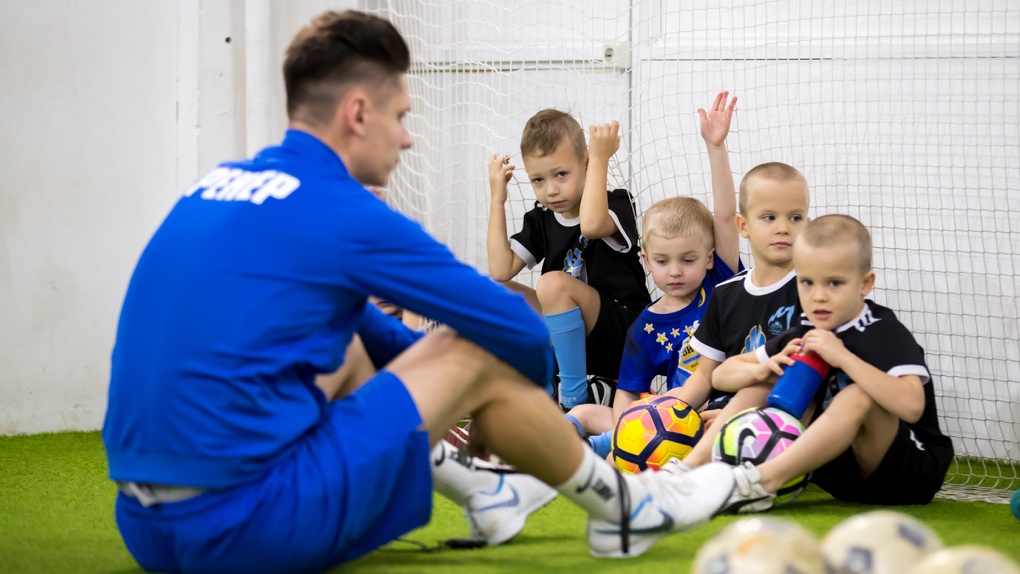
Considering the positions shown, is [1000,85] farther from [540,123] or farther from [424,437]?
[424,437]

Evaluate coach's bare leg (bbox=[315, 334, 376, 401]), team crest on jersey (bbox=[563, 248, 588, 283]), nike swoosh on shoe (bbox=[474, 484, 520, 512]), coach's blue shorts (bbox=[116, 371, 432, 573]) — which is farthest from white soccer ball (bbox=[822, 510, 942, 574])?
team crest on jersey (bbox=[563, 248, 588, 283])

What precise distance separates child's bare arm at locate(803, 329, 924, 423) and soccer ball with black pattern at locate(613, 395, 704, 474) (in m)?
0.44

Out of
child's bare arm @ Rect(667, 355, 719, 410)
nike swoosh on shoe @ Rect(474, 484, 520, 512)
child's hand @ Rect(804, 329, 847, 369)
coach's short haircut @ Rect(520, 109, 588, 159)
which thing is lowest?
nike swoosh on shoe @ Rect(474, 484, 520, 512)

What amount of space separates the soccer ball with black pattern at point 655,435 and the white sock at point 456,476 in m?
0.68

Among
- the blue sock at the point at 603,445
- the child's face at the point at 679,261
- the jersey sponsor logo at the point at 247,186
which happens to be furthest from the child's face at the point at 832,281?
the jersey sponsor logo at the point at 247,186

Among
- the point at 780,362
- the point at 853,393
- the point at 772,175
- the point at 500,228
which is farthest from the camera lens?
the point at 500,228

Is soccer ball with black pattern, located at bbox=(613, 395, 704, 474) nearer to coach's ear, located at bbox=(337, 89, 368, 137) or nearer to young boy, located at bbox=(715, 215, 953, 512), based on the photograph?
young boy, located at bbox=(715, 215, 953, 512)

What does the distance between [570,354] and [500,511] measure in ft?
4.26

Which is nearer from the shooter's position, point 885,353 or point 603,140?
point 885,353

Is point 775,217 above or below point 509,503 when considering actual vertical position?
above

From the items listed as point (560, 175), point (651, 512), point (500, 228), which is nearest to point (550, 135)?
point (560, 175)

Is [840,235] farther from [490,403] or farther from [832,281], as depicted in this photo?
[490,403]

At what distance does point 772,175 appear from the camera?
7.75 feet

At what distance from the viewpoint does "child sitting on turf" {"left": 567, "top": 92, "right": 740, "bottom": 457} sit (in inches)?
103
